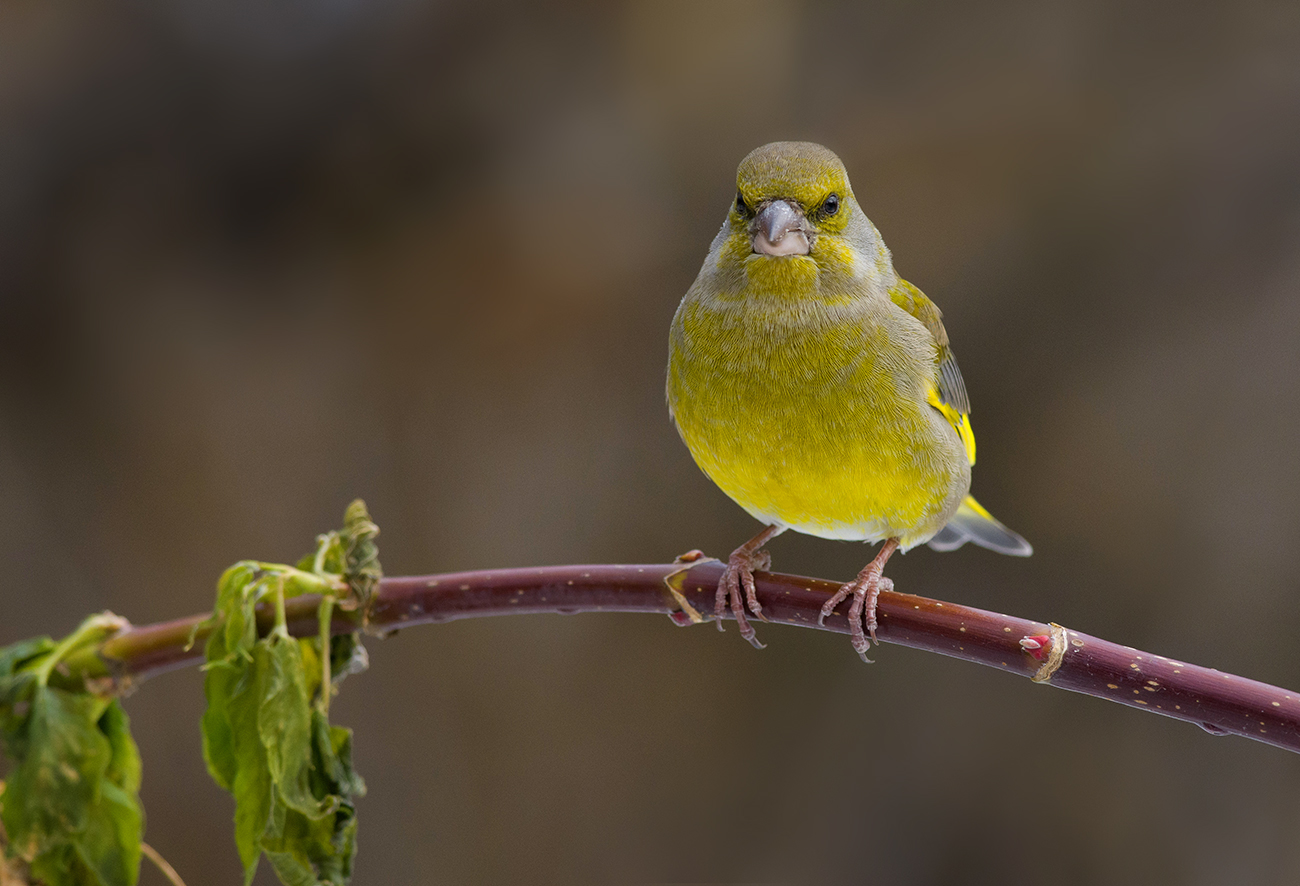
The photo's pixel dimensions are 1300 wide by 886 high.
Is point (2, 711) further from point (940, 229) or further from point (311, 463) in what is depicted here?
point (940, 229)

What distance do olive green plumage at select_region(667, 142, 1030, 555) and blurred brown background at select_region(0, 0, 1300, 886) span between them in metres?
1.40

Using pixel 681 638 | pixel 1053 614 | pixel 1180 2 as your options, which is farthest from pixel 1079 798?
pixel 1180 2

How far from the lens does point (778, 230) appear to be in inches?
48.3

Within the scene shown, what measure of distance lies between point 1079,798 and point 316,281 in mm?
2479

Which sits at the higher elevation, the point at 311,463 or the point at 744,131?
the point at 744,131

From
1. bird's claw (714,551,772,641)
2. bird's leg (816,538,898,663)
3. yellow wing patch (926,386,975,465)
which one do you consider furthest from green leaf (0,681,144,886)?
yellow wing patch (926,386,975,465)

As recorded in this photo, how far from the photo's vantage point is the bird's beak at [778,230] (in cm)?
122

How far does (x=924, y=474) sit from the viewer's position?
4.73 ft

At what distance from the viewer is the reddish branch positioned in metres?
1.03

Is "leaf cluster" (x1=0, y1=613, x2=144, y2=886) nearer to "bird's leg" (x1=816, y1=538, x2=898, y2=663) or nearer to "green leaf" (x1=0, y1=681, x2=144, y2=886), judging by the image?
"green leaf" (x1=0, y1=681, x2=144, y2=886)

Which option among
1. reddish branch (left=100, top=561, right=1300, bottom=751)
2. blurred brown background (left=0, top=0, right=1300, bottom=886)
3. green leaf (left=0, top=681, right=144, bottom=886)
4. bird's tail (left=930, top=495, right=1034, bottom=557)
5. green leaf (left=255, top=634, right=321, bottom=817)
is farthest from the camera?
blurred brown background (left=0, top=0, right=1300, bottom=886)

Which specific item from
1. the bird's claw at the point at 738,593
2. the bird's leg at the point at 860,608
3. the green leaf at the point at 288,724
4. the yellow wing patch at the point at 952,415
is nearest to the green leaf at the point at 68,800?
the green leaf at the point at 288,724

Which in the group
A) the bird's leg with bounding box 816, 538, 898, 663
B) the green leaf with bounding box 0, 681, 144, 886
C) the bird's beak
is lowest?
the green leaf with bounding box 0, 681, 144, 886

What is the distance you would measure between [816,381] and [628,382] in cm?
169
